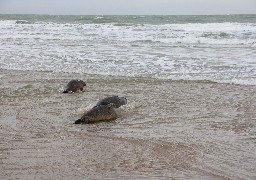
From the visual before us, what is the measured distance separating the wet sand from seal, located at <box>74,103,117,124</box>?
0.42ft

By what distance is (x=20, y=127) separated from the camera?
6.14m

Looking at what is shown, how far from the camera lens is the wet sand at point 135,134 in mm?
4383

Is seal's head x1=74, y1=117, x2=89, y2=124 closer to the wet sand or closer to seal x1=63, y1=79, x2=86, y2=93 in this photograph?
the wet sand

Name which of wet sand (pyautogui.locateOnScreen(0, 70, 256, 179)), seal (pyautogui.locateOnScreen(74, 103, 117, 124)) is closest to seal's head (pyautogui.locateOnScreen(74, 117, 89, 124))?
seal (pyautogui.locateOnScreen(74, 103, 117, 124))

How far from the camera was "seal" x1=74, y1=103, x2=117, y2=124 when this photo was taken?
6388 mm

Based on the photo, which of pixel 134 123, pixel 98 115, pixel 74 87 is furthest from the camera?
pixel 74 87

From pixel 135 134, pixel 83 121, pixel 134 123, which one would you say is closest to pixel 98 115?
pixel 83 121

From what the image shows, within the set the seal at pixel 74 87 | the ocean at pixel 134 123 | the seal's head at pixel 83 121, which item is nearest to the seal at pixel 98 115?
the seal's head at pixel 83 121

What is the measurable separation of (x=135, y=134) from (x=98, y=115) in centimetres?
97

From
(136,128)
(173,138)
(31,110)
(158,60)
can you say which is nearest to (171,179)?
(173,138)

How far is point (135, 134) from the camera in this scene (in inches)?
227

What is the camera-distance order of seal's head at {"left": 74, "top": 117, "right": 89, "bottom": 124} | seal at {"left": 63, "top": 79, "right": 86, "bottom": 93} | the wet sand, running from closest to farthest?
the wet sand → seal's head at {"left": 74, "top": 117, "right": 89, "bottom": 124} → seal at {"left": 63, "top": 79, "right": 86, "bottom": 93}

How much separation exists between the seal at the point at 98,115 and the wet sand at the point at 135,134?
0.13 m

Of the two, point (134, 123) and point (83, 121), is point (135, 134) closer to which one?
point (134, 123)
